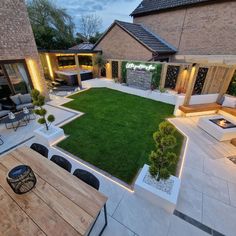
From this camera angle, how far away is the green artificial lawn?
14.0ft

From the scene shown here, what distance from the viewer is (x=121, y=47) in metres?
11.3

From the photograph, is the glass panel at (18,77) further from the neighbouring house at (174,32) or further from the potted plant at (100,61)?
the neighbouring house at (174,32)

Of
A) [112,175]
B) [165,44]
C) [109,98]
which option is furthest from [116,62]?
[112,175]

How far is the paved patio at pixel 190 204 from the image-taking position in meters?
2.69

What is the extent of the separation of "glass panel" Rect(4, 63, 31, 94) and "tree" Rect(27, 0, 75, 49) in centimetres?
1005

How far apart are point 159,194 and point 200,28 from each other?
11344mm

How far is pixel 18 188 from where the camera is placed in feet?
6.68

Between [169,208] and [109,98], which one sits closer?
[169,208]

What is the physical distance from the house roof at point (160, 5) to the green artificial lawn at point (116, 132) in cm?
737

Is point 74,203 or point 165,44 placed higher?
point 165,44

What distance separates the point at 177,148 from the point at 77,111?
525 cm

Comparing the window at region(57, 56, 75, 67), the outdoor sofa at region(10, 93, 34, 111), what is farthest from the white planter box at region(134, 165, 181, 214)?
the window at region(57, 56, 75, 67)

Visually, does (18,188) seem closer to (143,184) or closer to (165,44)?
(143,184)

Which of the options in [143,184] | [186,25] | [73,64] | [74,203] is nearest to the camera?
[74,203]
